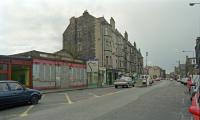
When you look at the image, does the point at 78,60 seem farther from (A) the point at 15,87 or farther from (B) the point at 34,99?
(A) the point at 15,87

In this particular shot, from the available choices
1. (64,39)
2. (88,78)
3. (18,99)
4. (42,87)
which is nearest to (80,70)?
(88,78)

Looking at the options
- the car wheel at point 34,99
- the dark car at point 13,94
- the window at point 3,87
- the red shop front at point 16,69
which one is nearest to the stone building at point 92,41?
the red shop front at point 16,69

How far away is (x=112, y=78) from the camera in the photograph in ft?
264

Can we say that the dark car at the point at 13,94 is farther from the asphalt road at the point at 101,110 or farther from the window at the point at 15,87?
the asphalt road at the point at 101,110

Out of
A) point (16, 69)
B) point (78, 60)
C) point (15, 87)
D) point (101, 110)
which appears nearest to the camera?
point (101, 110)

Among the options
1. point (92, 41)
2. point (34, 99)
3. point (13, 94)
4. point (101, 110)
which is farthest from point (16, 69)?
point (92, 41)

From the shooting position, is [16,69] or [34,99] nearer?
[34,99]

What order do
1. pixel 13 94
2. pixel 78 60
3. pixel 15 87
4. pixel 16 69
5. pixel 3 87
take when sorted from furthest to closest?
pixel 78 60 < pixel 16 69 < pixel 15 87 < pixel 13 94 < pixel 3 87

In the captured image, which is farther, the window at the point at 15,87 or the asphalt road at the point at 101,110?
the window at the point at 15,87

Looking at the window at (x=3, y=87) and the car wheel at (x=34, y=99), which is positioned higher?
the window at (x=3, y=87)

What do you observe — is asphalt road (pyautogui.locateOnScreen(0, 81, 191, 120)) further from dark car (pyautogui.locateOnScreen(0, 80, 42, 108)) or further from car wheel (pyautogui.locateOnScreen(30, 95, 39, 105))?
dark car (pyautogui.locateOnScreen(0, 80, 42, 108))

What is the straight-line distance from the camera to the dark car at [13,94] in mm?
17848

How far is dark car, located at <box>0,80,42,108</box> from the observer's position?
17848 millimetres

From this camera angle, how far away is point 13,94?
18406 millimetres
